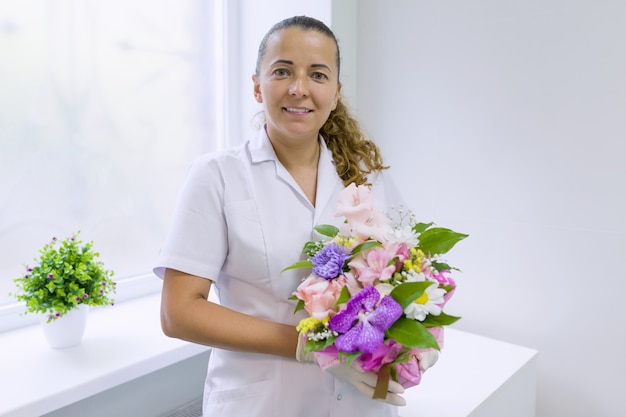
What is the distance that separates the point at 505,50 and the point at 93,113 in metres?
1.40

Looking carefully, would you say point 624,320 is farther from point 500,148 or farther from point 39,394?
point 39,394

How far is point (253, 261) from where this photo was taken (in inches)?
39.1

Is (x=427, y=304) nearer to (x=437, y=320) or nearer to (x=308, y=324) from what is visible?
(x=437, y=320)

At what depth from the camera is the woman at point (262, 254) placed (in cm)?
95

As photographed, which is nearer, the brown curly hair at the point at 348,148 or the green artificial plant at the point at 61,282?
the brown curly hair at the point at 348,148

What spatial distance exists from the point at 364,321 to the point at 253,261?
0.31m

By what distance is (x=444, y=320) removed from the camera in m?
0.84

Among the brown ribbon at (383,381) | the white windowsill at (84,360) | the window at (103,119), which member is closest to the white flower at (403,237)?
the brown ribbon at (383,381)

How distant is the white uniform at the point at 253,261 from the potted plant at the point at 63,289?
518 millimetres

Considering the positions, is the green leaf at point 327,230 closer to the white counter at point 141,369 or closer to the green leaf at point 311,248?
the green leaf at point 311,248

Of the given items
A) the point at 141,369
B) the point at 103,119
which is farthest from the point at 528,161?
the point at 103,119

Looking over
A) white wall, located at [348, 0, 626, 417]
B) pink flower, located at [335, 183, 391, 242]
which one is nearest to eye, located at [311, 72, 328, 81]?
pink flower, located at [335, 183, 391, 242]

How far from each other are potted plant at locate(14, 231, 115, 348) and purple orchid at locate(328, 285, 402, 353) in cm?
88

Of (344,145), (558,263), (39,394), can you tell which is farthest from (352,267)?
(558,263)
